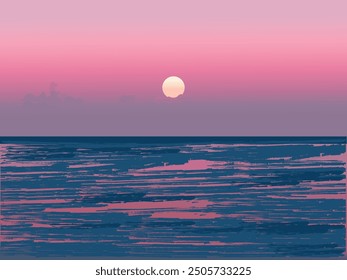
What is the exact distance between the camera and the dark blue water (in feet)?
63.9

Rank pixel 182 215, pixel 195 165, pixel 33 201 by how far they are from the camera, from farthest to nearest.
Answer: pixel 195 165 < pixel 33 201 < pixel 182 215

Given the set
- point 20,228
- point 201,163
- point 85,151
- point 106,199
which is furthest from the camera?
point 85,151

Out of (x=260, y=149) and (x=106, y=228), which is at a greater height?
(x=260, y=149)

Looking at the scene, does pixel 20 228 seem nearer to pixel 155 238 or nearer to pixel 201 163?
pixel 155 238

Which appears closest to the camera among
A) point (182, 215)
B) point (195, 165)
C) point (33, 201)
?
point (182, 215)

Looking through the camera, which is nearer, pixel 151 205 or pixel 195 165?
pixel 151 205

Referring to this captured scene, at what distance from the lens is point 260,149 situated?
25.3 meters

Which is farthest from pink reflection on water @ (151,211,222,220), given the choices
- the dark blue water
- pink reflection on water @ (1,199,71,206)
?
pink reflection on water @ (1,199,71,206)

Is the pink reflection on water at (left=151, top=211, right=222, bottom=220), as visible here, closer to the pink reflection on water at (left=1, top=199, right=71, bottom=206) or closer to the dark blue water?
the dark blue water

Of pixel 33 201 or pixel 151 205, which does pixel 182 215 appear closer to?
pixel 151 205

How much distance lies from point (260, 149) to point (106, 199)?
6153mm

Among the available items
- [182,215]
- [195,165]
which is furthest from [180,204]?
[195,165]

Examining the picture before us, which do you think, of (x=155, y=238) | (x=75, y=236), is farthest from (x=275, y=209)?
(x=75, y=236)

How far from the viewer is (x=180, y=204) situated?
70.2 ft
